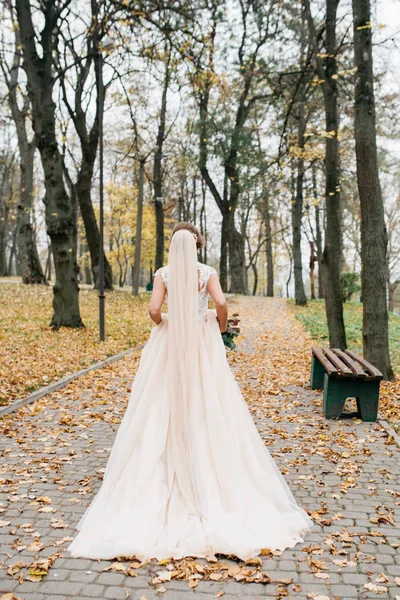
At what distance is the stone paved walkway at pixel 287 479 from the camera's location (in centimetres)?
338

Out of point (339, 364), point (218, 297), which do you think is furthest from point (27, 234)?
point (218, 297)

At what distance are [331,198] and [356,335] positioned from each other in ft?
19.8

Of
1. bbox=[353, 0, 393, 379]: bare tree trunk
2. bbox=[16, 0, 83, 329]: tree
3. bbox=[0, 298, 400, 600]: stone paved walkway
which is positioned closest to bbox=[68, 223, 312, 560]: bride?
bbox=[0, 298, 400, 600]: stone paved walkway

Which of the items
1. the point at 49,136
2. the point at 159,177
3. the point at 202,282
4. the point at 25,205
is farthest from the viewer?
the point at 159,177

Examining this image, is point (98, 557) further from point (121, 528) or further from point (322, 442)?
point (322, 442)

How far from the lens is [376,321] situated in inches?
372

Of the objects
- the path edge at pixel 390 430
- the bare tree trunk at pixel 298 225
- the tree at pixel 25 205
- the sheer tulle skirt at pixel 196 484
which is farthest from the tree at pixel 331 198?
the tree at pixel 25 205

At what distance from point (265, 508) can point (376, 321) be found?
231 inches

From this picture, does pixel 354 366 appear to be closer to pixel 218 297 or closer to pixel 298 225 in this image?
pixel 218 297

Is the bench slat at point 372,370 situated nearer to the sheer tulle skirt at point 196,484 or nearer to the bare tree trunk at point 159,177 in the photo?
the sheer tulle skirt at point 196,484

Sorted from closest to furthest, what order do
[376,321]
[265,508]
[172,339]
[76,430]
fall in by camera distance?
[265,508], [172,339], [76,430], [376,321]

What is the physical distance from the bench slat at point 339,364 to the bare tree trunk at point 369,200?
1008 mm

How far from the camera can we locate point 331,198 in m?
11.9

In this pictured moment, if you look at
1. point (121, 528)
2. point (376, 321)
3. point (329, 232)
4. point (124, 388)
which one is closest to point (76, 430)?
point (124, 388)
